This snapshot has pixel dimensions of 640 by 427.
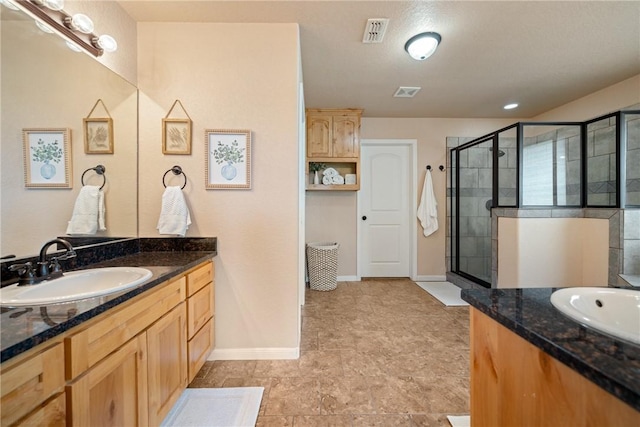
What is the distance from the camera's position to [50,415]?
0.69 meters

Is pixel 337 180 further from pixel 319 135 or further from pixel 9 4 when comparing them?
pixel 9 4

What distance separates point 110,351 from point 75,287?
0.48m

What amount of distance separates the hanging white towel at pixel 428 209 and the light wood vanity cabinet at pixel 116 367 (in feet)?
10.5

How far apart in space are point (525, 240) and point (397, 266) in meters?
1.71

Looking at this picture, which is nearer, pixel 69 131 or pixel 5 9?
pixel 5 9

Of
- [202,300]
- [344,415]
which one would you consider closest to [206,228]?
[202,300]

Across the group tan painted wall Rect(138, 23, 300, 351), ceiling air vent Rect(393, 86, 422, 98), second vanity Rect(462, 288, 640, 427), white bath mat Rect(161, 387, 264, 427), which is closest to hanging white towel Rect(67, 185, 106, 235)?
tan painted wall Rect(138, 23, 300, 351)

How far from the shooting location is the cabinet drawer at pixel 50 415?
2.10 feet

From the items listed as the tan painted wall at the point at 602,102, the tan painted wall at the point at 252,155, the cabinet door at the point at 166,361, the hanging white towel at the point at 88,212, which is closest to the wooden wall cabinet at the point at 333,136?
the tan painted wall at the point at 252,155

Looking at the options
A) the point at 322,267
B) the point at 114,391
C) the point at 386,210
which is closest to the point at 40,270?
the point at 114,391

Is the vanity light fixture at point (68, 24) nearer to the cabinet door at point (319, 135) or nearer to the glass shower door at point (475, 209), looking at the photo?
the cabinet door at point (319, 135)

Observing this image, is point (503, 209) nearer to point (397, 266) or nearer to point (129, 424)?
point (397, 266)

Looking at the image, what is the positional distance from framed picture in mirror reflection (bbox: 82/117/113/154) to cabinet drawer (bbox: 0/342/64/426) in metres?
1.21

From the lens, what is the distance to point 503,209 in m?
2.76
